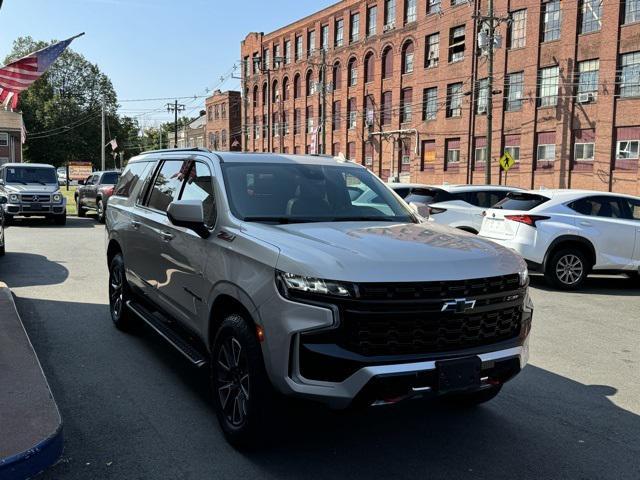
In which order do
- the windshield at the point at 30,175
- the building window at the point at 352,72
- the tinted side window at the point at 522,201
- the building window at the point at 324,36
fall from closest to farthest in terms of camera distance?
the tinted side window at the point at 522,201 < the windshield at the point at 30,175 < the building window at the point at 352,72 < the building window at the point at 324,36

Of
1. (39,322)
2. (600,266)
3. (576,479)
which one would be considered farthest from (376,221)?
(600,266)

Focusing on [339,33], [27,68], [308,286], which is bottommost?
[308,286]

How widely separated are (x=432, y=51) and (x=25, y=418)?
42559mm

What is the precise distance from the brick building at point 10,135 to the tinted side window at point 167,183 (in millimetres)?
54214

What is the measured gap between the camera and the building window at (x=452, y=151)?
1593 inches

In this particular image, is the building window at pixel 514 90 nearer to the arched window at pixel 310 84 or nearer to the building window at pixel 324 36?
the building window at pixel 324 36

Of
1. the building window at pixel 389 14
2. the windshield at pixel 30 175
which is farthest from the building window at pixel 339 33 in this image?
the windshield at pixel 30 175

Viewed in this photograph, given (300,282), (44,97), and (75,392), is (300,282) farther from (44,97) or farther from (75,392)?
(44,97)

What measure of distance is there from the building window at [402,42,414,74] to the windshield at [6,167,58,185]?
3077 cm

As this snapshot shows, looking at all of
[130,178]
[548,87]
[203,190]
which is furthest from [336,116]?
[203,190]

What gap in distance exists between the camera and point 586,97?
3281 cm

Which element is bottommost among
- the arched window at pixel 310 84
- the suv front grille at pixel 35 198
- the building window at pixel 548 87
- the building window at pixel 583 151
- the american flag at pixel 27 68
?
the suv front grille at pixel 35 198

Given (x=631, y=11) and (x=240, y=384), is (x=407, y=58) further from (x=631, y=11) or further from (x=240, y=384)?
(x=240, y=384)

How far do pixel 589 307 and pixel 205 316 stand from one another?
253 inches
